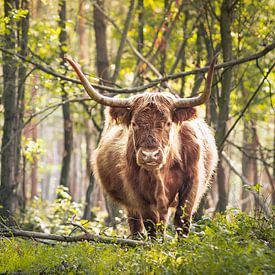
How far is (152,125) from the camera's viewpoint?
6.98 metres

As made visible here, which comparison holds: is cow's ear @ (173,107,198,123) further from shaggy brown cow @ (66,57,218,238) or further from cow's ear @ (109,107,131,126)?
cow's ear @ (109,107,131,126)

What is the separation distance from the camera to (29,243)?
6.50 metres

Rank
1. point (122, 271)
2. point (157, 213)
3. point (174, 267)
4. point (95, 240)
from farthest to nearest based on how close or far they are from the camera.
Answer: point (157, 213)
point (95, 240)
point (122, 271)
point (174, 267)

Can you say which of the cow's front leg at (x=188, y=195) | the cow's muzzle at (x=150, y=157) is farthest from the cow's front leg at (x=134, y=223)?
the cow's muzzle at (x=150, y=157)

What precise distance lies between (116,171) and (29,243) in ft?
7.17

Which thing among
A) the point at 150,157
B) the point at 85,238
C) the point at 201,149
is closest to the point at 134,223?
the point at 201,149

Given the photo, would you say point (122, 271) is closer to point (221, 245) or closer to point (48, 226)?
point (221, 245)

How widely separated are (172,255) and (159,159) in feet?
6.24

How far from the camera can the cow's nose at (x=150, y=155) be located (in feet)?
21.7

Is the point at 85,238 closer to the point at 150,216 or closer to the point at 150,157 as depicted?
the point at 150,157

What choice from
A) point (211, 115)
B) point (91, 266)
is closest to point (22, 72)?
point (211, 115)

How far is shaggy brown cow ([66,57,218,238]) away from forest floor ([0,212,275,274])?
1.12 metres

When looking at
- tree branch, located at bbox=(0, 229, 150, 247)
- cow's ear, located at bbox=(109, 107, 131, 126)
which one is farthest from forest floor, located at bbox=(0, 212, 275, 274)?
cow's ear, located at bbox=(109, 107, 131, 126)

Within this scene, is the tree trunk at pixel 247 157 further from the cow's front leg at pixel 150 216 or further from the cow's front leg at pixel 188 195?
the cow's front leg at pixel 150 216
